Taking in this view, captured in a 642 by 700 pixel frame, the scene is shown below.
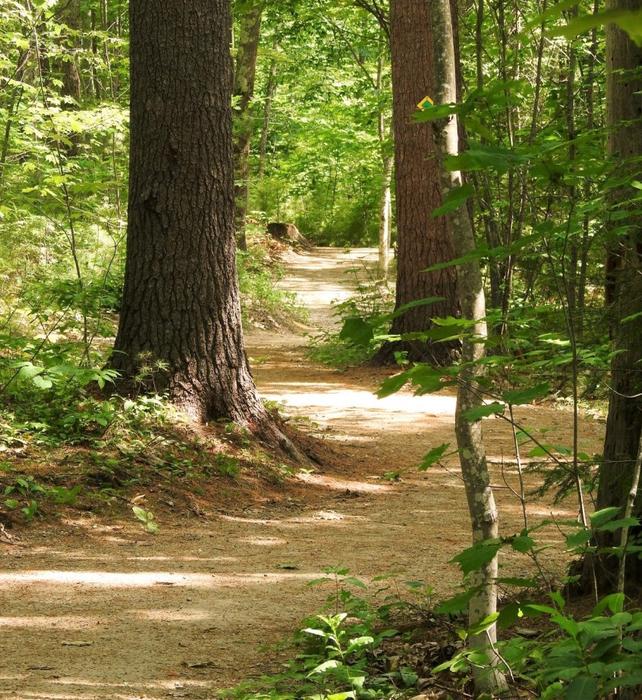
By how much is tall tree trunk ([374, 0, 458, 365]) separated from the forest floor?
106 inches

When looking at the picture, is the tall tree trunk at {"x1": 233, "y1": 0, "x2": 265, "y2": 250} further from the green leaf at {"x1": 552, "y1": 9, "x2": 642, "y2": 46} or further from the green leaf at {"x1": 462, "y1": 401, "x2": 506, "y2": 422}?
the green leaf at {"x1": 552, "y1": 9, "x2": 642, "y2": 46}

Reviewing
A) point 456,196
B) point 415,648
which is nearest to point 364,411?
point 415,648

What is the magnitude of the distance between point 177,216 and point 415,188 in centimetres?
544

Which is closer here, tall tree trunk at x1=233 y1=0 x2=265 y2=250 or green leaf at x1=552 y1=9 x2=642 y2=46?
green leaf at x1=552 y1=9 x2=642 y2=46

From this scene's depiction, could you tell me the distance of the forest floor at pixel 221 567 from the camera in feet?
12.6

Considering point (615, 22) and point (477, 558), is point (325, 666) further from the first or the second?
point (615, 22)

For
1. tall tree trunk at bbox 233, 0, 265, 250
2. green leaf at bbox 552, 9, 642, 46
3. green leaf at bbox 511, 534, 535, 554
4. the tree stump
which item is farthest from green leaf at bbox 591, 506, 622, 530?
the tree stump

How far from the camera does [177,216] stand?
24.2 ft

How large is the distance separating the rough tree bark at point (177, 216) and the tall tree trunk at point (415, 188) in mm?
4756

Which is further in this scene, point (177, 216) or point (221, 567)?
→ point (177, 216)

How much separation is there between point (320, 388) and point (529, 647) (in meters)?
8.84

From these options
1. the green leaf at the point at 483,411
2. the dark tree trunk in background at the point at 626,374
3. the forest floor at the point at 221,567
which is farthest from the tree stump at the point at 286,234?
the green leaf at the point at 483,411

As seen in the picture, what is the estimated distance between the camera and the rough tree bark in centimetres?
735

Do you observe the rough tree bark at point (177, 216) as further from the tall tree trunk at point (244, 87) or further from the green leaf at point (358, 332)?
the tall tree trunk at point (244, 87)
